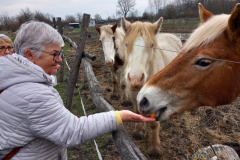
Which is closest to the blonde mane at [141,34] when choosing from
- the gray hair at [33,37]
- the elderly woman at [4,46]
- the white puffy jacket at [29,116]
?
the gray hair at [33,37]

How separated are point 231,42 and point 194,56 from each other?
0.35m

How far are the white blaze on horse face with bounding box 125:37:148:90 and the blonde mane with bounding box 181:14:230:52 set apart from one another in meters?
0.98

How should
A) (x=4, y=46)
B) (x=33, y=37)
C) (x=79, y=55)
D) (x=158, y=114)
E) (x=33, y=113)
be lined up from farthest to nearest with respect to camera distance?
1. (x=79, y=55)
2. (x=4, y=46)
3. (x=158, y=114)
4. (x=33, y=37)
5. (x=33, y=113)

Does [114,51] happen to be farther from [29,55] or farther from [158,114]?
[29,55]

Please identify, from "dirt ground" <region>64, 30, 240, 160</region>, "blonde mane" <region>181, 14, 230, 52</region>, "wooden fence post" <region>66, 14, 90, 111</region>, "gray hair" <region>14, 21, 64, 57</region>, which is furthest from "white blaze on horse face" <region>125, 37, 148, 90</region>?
"dirt ground" <region>64, 30, 240, 160</region>

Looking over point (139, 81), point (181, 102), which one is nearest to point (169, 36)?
point (139, 81)

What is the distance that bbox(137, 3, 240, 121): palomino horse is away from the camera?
5.07 feet

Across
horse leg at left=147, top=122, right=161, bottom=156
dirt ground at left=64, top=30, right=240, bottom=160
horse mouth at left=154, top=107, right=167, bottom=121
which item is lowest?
dirt ground at left=64, top=30, right=240, bottom=160

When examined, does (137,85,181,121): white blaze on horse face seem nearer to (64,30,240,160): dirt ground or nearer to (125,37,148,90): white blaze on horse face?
(125,37,148,90): white blaze on horse face

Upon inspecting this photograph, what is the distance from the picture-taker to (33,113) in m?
1.19

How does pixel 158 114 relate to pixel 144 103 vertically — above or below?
below

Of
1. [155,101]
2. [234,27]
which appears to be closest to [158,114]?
[155,101]

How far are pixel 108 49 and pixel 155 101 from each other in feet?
13.8

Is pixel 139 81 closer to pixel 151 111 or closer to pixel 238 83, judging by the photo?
pixel 151 111
